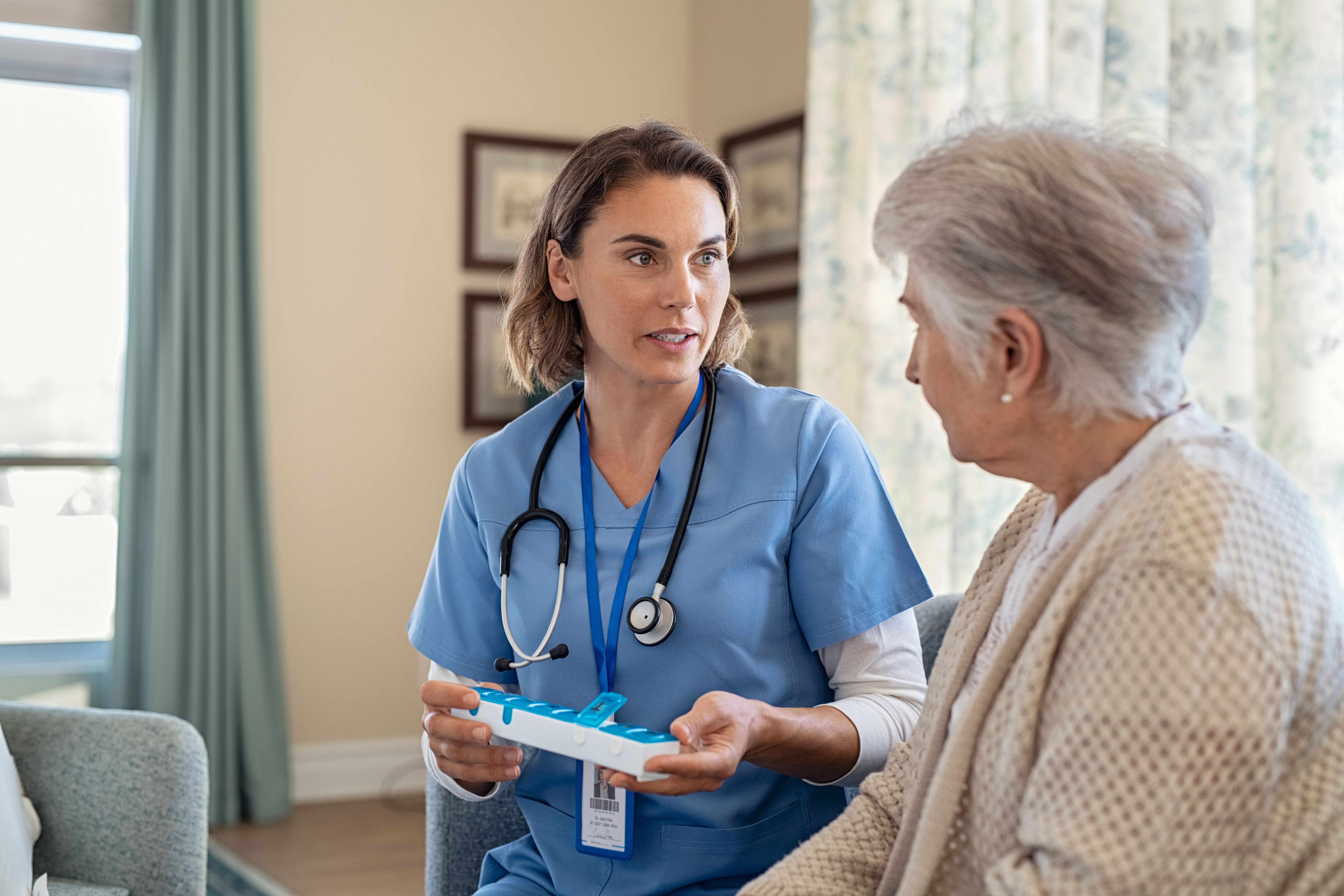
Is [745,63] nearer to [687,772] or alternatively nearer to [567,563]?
[567,563]

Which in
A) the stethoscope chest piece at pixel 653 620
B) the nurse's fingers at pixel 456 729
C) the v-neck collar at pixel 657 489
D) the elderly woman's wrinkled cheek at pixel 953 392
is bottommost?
the nurse's fingers at pixel 456 729

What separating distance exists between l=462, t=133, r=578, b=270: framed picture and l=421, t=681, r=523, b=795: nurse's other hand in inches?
109

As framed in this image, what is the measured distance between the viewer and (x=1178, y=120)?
1985 millimetres

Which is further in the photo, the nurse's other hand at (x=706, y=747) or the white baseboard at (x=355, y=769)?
the white baseboard at (x=355, y=769)

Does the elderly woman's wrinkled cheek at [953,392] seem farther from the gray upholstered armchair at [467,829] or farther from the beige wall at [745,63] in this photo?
the beige wall at [745,63]

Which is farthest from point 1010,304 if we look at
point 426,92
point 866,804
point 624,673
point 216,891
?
point 426,92

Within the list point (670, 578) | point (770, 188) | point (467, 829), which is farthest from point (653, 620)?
point (770, 188)

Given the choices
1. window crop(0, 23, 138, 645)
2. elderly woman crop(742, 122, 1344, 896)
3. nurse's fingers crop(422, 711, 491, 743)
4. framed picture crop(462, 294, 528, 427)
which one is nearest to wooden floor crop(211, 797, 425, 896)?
window crop(0, 23, 138, 645)

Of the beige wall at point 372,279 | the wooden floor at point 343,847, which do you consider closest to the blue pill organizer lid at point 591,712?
the wooden floor at point 343,847

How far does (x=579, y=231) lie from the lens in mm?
1545

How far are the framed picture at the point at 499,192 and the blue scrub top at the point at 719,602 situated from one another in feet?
8.56

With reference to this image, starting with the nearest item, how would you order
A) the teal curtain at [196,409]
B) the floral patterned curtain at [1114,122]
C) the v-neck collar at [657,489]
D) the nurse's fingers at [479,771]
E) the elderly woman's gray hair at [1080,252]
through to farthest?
the elderly woman's gray hair at [1080,252]
the nurse's fingers at [479,771]
the v-neck collar at [657,489]
the floral patterned curtain at [1114,122]
the teal curtain at [196,409]

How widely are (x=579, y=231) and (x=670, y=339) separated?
7.9 inches

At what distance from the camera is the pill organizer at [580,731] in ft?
3.58
